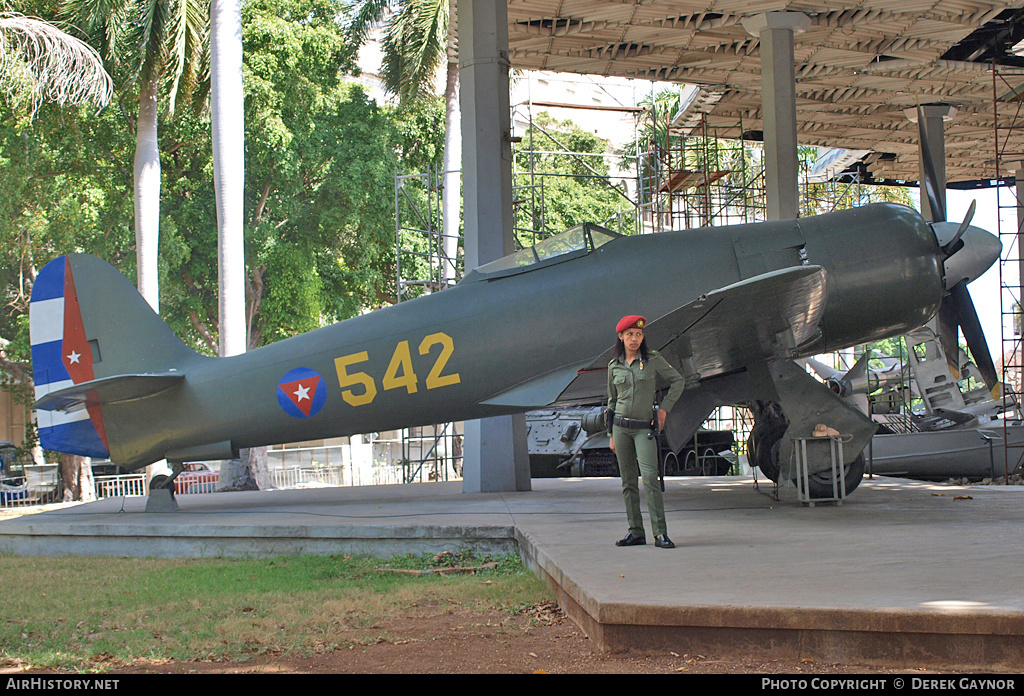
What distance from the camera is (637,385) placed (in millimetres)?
5777

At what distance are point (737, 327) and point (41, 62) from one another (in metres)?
14.7

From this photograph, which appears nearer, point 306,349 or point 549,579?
point 549,579

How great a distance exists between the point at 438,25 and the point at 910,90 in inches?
495

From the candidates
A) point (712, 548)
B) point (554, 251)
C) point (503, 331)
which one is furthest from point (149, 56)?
point (712, 548)

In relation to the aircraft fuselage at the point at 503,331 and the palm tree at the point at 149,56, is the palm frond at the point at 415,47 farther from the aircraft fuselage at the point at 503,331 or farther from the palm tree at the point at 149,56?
the aircraft fuselage at the point at 503,331

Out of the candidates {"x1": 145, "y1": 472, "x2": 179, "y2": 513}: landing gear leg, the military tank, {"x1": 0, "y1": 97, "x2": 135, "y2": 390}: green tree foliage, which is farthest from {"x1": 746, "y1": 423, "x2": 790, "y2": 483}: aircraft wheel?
{"x1": 0, "y1": 97, "x2": 135, "y2": 390}: green tree foliage

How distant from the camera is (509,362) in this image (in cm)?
852

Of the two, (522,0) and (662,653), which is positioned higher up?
(522,0)

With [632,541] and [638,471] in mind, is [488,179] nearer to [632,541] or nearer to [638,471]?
[638,471]

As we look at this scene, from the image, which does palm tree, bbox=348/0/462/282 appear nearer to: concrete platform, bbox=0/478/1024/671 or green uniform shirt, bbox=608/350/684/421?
concrete platform, bbox=0/478/1024/671

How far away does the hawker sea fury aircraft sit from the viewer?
823 centimetres

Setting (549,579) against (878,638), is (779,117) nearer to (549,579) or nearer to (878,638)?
(549,579)

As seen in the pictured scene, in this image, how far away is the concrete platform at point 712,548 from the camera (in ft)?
11.9

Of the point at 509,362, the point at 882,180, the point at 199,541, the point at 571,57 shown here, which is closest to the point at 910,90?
the point at 571,57
